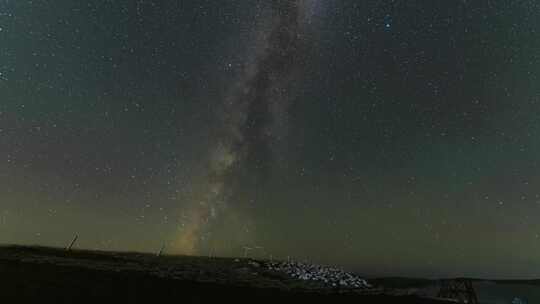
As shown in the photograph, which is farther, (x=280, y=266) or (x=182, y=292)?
(x=280, y=266)

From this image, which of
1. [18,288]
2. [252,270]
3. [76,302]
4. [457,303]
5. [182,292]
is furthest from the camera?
[252,270]

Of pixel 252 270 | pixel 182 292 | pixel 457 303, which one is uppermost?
pixel 252 270

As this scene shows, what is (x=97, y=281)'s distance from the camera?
26.9m

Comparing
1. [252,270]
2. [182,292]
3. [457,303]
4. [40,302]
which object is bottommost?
[40,302]

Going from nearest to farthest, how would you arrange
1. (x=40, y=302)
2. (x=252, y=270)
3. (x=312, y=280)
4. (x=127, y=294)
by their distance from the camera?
(x=40, y=302)
(x=127, y=294)
(x=312, y=280)
(x=252, y=270)

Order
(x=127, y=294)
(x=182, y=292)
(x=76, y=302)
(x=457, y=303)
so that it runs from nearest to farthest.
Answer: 1. (x=76, y=302)
2. (x=127, y=294)
3. (x=182, y=292)
4. (x=457, y=303)

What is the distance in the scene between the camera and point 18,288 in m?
19.6

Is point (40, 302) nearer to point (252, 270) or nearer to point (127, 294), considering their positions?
point (127, 294)

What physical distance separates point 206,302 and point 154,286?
6505 millimetres

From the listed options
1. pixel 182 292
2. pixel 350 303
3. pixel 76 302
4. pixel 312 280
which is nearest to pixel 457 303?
pixel 312 280

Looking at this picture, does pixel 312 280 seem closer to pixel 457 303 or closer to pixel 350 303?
pixel 457 303

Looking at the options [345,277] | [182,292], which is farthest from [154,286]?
[345,277]

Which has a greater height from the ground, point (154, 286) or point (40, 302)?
point (154, 286)

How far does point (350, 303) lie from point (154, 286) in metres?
15.2
